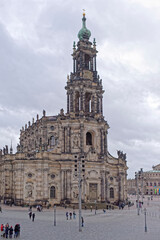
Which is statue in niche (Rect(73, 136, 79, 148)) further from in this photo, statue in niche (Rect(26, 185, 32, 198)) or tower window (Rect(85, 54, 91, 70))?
tower window (Rect(85, 54, 91, 70))

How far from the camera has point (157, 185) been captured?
16288 cm

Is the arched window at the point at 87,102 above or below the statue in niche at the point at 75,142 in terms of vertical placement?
above

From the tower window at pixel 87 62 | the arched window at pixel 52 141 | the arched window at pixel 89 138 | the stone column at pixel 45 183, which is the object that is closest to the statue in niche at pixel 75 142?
the arched window at pixel 89 138

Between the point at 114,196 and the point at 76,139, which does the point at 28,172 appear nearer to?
the point at 76,139

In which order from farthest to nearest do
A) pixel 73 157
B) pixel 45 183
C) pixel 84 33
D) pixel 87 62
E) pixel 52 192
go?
pixel 87 62 < pixel 84 33 < pixel 73 157 < pixel 52 192 < pixel 45 183

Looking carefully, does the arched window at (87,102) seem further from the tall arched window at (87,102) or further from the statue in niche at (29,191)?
the statue in niche at (29,191)

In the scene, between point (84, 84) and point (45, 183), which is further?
point (84, 84)

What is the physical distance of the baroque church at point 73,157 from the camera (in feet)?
211

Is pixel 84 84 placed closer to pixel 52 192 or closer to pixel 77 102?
pixel 77 102

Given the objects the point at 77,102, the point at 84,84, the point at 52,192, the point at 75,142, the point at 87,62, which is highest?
the point at 87,62

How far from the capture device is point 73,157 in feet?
222

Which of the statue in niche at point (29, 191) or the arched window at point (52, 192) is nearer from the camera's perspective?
the statue in niche at point (29, 191)

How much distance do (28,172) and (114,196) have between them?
21596mm

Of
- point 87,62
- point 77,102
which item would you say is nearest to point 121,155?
point 77,102
